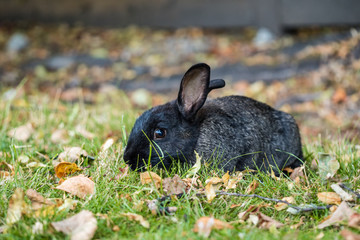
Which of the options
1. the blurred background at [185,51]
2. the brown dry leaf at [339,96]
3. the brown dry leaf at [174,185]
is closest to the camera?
the brown dry leaf at [174,185]

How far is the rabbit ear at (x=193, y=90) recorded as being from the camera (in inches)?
133

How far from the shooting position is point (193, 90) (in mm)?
3465

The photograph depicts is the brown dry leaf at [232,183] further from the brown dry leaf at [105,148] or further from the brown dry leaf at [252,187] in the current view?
the brown dry leaf at [105,148]

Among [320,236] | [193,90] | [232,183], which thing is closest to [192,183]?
[232,183]

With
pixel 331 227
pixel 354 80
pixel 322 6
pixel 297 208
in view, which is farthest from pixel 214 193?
pixel 322 6

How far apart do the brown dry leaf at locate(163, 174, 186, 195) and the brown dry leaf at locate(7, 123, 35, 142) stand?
1.89m

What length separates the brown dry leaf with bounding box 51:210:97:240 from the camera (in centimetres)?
239

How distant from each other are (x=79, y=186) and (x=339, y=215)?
1674 mm

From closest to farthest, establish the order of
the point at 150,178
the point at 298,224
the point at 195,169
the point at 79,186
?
the point at 298,224
the point at 79,186
the point at 150,178
the point at 195,169

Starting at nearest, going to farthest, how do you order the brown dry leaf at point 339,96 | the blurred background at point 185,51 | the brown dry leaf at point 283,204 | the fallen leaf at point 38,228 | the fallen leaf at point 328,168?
the fallen leaf at point 38,228 → the brown dry leaf at point 283,204 → the fallen leaf at point 328,168 → the brown dry leaf at point 339,96 → the blurred background at point 185,51

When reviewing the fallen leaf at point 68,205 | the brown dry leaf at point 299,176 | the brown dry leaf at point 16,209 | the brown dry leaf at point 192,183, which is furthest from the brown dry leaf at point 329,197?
the brown dry leaf at point 16,209

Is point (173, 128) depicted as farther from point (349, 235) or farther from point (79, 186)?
point (349, 235)

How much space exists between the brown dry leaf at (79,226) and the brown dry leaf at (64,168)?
2.81ft

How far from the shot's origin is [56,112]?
5.45 meters
